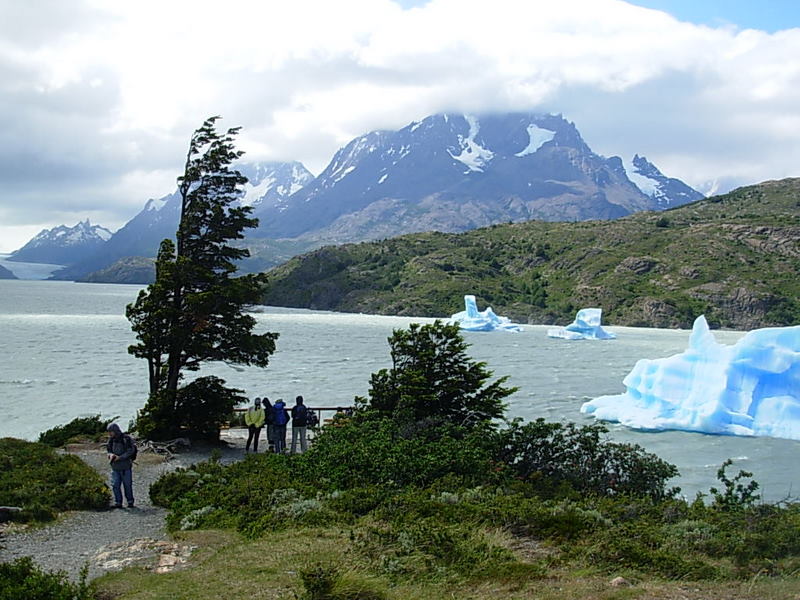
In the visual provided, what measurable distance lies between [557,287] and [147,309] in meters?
108

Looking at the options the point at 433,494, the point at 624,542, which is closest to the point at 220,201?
the point at 433,494

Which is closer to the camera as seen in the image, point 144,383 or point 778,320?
point 144,383

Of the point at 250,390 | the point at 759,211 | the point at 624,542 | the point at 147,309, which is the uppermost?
the point at 759,211

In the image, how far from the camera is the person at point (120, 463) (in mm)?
12055

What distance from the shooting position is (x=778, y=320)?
320 feet

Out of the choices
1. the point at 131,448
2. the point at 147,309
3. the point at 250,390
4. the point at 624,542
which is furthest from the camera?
the point at 250,390

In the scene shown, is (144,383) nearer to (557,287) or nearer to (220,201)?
(220,201)

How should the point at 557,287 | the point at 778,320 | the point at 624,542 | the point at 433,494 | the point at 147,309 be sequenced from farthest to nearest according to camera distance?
1. the point at 557,287
2. the point at 778,320
3. the point at 147,309
4. the point at 433,494
5. the point at 624,542

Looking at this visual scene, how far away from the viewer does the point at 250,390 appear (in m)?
39.2

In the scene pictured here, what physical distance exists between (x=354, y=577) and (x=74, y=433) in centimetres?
1646

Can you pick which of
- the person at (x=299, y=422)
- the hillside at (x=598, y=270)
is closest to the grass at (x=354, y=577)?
the person at (x=299, y=422)

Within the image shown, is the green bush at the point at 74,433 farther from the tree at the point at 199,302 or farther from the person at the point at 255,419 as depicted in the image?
the person at the point at 255,419

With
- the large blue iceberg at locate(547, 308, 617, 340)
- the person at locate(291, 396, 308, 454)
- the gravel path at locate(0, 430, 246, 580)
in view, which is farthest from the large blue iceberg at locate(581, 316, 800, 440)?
the large blue iceberg at locate(547, 308, 617, 340)

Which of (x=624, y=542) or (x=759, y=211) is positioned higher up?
(x=759, y=211)
